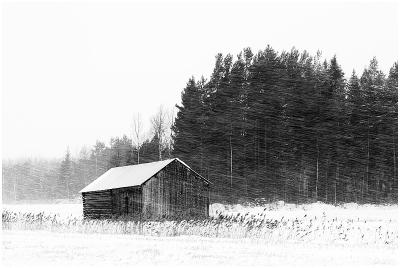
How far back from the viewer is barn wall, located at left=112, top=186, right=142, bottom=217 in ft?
109

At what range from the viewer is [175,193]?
113 feet

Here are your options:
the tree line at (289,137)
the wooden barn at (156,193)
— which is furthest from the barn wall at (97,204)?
the tree line at (289,137)

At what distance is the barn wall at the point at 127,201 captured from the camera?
1310 inches

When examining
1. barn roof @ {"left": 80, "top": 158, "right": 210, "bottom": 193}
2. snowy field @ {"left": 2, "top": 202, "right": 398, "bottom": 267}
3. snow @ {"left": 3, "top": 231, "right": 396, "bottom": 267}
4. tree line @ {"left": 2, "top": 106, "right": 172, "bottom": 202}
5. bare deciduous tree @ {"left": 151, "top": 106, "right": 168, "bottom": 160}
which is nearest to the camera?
snow @ {"left": 3, "top": 231, "right": 396, "bottom": 267}

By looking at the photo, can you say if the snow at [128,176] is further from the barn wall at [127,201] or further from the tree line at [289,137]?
the tree line at [289,137]

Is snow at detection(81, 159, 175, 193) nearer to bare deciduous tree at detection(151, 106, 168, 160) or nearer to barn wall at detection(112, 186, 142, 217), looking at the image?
barn wall at detection(112, 186, 142, 217)

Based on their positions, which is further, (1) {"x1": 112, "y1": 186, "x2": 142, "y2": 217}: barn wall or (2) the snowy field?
(1) {"x1": 112, "y1": 186, "x2": 142, "y2": 217}: barn wall

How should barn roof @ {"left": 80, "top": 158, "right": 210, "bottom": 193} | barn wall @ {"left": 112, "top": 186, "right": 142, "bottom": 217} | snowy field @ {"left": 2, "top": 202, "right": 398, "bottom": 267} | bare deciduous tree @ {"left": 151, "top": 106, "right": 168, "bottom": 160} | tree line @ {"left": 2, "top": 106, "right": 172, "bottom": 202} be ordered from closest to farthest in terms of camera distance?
1. snowy field @ {"left": 2, "top": 202, "right": 398, "bottom": 267}
2. barn wall @ {"left": 112, "top": 186, "right": 142, "bottom": 217}
3. barn roof @ {"left": 80, "top": 158, "right": 210, "bottom": 193}
4. bare deciduous tree @ {"left": 151, "top": 106, "right": 168, "bottom": 160}
5. tree line @ {"left": 2, "top": 106, "right": 172, "bottom": 202}

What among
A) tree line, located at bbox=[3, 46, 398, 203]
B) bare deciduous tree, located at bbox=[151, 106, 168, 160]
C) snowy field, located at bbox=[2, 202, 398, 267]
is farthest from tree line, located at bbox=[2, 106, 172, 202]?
snowy field, located at bbox=[2, 202, 398, 267]

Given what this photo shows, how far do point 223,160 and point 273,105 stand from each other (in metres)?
6.92

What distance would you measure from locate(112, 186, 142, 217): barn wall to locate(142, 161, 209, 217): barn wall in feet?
1.30

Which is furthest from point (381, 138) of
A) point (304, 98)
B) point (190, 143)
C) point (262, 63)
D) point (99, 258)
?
point (99, 258)

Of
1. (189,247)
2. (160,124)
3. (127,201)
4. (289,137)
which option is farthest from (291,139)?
(189,247)

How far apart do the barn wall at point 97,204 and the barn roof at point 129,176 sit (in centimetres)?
43
